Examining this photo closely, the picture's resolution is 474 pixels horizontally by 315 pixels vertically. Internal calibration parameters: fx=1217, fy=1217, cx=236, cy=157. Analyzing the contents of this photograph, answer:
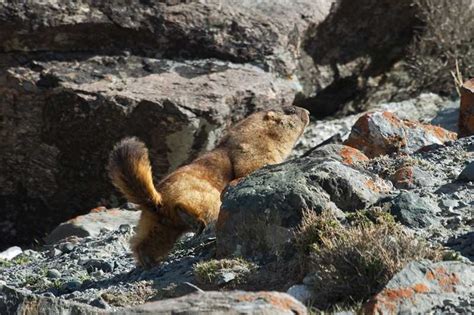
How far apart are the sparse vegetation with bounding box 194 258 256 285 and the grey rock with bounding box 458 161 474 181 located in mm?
1970

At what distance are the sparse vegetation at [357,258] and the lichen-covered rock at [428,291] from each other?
24 cm

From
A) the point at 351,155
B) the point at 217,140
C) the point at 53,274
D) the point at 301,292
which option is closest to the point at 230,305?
the point at 301,292

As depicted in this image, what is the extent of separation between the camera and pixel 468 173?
30.6 feet

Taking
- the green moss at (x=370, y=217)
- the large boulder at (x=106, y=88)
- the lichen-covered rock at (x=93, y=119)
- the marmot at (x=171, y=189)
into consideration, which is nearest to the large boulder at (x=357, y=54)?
the large boulder at (x=106, y=88)

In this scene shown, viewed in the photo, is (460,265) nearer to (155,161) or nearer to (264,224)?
(264,224)

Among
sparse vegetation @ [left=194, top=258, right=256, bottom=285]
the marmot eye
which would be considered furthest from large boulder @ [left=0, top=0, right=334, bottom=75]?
sparse vegetation @ [left=194, top=258, right=256, bottom=285]

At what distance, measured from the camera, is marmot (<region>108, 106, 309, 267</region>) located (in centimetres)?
931

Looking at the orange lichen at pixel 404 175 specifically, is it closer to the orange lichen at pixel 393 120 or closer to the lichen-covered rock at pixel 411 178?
the lichen-covered rock at pixel 411 178

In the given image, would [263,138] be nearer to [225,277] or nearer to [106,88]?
[106,88]

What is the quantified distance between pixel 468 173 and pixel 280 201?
1.68 metres

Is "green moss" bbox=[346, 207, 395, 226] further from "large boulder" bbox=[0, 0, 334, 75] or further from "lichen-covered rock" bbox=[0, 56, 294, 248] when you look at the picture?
"large boulder" bbox=[0, 0, 334, 75]

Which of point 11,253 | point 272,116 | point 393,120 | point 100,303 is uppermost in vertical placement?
point 393,120

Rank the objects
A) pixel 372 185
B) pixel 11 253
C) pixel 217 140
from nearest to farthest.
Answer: pixel 372 185 < pixel 11 253 < pixel 217 140

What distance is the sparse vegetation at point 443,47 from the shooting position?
16.9m
